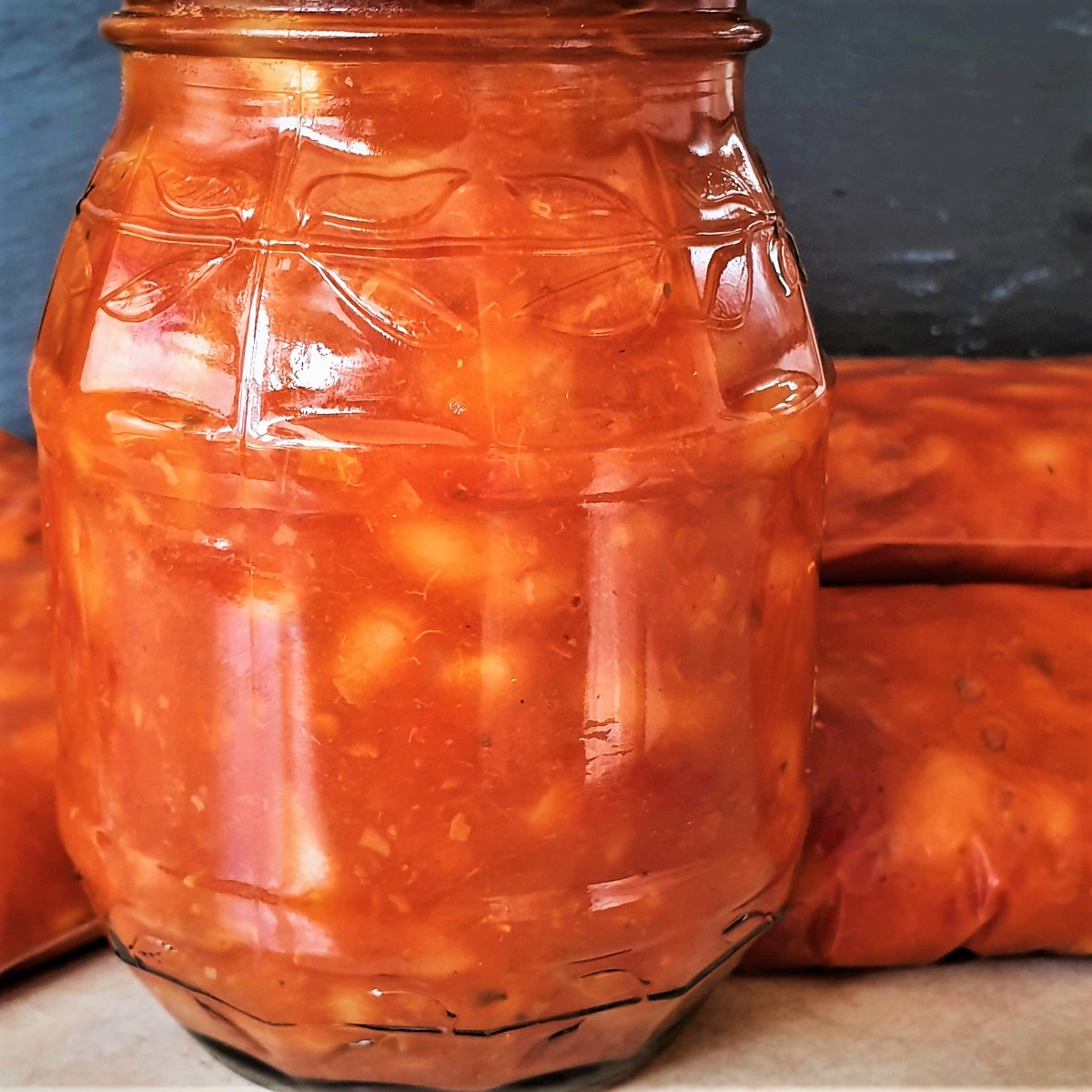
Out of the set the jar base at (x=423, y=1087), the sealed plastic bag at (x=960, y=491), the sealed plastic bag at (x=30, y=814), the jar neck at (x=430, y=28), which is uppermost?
the jar neck at (x=430, y=28)

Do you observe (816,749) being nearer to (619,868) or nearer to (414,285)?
(619,868)

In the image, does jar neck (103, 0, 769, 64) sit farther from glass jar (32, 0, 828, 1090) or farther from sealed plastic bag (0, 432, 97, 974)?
sealed plastic bag (0, 432, 97, 974)

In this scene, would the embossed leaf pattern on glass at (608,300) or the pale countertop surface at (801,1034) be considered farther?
the pale countertop surface at (801,1034)

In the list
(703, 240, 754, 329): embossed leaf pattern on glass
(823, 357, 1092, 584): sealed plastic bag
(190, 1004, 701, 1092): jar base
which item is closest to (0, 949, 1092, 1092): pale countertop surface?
(190, 1004, 701, 1092): jar base

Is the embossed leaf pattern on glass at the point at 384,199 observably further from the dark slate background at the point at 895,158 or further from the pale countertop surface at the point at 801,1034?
the dark slate background at the point at 895,158

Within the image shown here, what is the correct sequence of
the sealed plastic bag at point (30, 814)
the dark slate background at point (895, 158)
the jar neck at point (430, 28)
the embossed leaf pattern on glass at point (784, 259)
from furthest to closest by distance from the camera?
1. the dark slate background at point (895, 158)
2. the sealed plastic bag at point (30, 814)
3. the embossed leaf pattern on glass at point (784, 259)
4. the jar neck at point (430, 28)

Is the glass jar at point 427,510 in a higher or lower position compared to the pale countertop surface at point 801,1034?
higher

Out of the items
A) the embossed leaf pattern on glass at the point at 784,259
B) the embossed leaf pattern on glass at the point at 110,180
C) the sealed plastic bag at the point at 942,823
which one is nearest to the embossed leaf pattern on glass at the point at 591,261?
the embossed leaf pattern on glass at the point at 784,259
